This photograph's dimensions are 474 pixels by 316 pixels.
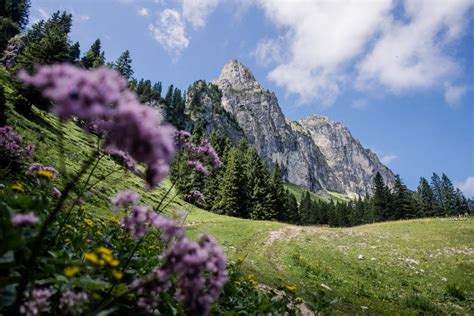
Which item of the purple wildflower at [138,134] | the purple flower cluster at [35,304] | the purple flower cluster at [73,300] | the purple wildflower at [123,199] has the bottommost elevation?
the purple flower cluster at [35,304]

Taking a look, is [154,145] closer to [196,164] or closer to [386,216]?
[196,164]

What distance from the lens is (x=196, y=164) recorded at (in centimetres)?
550

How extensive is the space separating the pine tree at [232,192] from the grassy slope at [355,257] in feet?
82.4

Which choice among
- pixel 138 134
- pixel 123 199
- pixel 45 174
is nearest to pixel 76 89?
pixel 138 134

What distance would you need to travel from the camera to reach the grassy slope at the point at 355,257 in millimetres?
19719

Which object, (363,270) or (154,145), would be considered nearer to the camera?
(154,145)

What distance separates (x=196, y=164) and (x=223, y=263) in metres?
2.94

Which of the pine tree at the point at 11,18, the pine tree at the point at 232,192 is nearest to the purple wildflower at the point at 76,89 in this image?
the pine tree at the point at 232,192

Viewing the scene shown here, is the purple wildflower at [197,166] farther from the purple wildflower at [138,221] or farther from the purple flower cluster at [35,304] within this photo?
the purple flower cluster at [35,304]

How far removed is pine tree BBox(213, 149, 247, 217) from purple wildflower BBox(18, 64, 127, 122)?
63.5m

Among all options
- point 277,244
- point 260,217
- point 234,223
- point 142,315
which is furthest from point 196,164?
point 260,217

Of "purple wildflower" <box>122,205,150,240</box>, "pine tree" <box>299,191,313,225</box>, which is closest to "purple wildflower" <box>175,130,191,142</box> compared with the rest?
"purple wildflower" <box>122,205,150,240</box>

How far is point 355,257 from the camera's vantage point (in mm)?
28734

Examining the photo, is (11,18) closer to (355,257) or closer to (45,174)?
(355,257)
